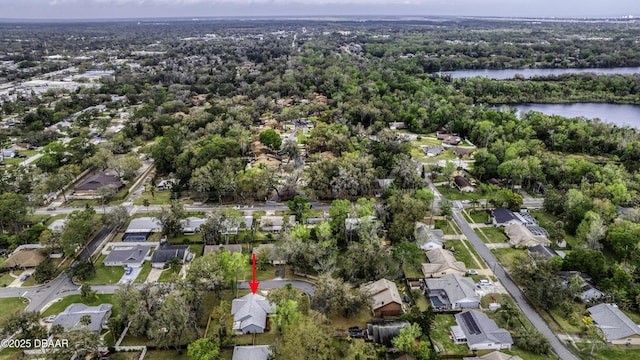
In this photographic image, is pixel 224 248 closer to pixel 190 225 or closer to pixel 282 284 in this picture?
pixel 190 225

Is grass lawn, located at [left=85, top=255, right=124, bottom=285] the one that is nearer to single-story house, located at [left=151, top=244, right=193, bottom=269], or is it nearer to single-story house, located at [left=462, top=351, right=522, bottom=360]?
single-story house, located at [left=151, top=244, right=193, bottom=269]

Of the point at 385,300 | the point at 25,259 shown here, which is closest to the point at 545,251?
the point at 385,300

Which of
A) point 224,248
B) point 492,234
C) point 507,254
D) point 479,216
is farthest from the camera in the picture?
point 479,216

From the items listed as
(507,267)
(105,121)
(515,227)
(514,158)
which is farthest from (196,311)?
(105,121)

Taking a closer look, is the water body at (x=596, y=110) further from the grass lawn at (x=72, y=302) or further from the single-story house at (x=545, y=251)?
the grass lawn at (x=72, y=302)

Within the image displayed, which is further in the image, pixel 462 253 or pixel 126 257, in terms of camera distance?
pixel 462 253

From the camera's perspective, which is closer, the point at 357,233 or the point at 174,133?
the point at 357,233

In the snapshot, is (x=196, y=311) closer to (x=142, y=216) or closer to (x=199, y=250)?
(x=199, y=250)

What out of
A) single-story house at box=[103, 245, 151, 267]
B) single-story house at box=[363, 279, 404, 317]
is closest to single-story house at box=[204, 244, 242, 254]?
single-story house at box=[103, 245, 151, 267]
